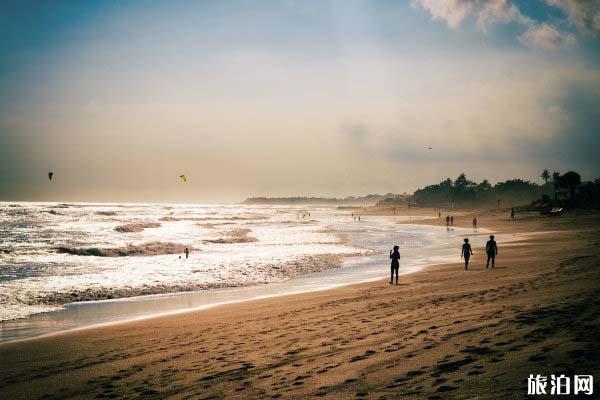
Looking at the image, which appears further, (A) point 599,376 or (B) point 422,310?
(B) point 422,310

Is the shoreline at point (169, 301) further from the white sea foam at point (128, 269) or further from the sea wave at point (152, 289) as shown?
the white sea foam at point (128, 269)

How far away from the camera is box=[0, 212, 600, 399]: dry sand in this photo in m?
6.53

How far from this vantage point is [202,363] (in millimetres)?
8805

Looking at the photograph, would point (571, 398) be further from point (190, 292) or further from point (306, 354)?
point (190, 292)

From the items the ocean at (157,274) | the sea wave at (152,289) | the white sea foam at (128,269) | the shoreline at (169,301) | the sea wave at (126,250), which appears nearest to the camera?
the shoreline at (169,301)

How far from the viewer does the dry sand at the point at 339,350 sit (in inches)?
257

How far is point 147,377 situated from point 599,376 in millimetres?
7792

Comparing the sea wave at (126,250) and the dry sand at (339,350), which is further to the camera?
the sea wave at (126,250)

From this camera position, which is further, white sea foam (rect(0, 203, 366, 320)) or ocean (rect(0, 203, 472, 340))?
white sea foam (rect(0, 203, 366, 320))

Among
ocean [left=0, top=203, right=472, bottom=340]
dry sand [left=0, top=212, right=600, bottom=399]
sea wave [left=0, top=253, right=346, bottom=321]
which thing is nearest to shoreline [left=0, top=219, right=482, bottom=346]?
ocean [left=0, top=203, right=472, bottom=340]

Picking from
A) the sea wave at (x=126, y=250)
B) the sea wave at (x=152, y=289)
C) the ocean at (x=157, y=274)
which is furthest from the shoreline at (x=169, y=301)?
the sea wave at (x=126, y=250)

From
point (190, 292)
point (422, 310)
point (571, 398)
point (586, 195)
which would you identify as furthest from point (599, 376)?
point (586, 195)

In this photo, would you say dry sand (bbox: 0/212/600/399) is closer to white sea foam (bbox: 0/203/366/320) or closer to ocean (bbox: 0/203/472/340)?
ocean (bbox: 0/203/472/340)

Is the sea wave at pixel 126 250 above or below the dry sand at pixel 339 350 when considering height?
below
